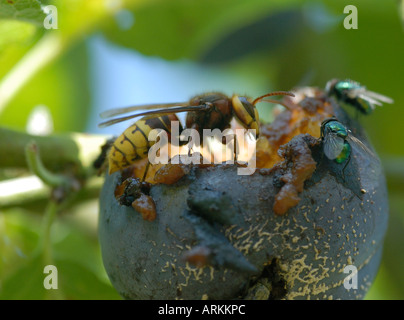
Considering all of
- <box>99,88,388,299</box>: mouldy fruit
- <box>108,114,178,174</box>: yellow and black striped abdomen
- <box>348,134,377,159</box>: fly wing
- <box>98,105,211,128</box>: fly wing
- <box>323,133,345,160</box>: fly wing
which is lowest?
<box>99,88,388,299</box>: mouldy fruit

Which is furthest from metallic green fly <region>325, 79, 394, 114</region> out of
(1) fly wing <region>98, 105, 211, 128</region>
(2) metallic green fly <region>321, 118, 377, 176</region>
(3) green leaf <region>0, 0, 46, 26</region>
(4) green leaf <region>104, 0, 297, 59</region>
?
(4) green leaf <region>104, 0, 297, 59</region>

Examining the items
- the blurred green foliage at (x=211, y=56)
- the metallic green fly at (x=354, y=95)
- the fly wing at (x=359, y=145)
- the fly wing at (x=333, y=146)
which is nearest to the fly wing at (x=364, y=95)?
the metallic green fly at (x=354, y=95)

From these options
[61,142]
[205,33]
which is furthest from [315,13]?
[61,142]

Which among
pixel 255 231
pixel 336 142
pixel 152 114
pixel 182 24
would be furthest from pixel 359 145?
pixel 182 24

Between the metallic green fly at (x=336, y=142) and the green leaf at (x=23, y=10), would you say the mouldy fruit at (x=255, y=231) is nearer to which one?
the metallic green fly at (x=336, y=142)

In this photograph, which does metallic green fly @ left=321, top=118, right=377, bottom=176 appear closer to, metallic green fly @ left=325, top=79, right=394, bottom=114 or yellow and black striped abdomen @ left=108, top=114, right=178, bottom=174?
metallic green fly @ left=325, top=79, right=394, bottom=114

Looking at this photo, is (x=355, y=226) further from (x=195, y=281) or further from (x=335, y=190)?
(x=195, y=281)
